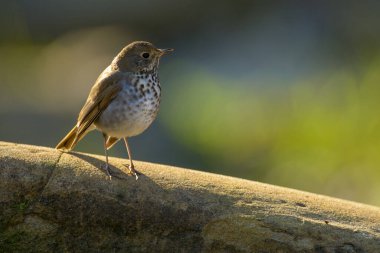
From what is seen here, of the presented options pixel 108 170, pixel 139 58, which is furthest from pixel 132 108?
pixel 108 170

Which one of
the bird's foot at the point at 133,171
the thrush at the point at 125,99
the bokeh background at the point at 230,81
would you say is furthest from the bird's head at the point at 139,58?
the bokeh background at the point at 230,81

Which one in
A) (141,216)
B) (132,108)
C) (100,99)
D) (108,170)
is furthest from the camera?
(100,99)

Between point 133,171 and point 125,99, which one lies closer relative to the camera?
point 133,171

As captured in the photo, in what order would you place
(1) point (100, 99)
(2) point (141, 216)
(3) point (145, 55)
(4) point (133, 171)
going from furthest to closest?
(3) point (145, 55) → (1) point (100, 99) → (4) point (133, 171) → (2) point (141, 216)

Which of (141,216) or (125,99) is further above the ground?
(125,99)

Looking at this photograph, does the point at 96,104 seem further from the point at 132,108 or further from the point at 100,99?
the point at 132,108

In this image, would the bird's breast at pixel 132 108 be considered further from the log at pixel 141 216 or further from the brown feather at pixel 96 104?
the log at pixel 141 216
